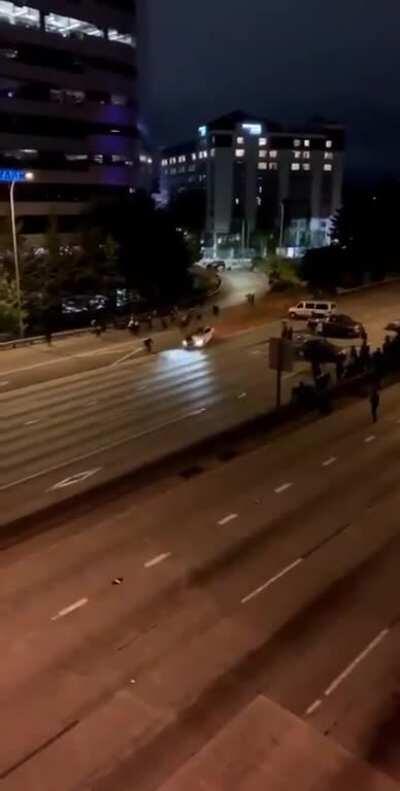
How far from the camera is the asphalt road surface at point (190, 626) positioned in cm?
996

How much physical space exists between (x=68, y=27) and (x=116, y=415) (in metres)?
57.8

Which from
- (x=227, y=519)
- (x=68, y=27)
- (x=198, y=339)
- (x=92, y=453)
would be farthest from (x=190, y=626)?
(x=68, y=27)

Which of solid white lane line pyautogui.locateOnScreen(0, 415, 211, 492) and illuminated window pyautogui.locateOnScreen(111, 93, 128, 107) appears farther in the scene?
illuminated window pyautogui.locateOnScreen(111, 93, 128, 107)

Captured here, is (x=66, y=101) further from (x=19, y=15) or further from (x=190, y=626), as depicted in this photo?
(x=190, y=626)

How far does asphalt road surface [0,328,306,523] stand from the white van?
9085 millimetres

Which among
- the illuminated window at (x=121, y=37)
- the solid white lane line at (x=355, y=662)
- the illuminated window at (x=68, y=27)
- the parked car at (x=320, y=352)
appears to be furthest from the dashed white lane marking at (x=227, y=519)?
the illuminated window at (x=121, y=37)

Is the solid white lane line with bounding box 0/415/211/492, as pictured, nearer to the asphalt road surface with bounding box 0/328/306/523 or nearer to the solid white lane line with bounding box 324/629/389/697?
the asphalt road surface with bounding box 0/328/306/523

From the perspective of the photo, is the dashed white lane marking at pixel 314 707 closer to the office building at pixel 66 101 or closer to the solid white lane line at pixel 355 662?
the solid white lane line at pixel 355 662

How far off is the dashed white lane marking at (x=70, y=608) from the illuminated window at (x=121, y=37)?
240 ft

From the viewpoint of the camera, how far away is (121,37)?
75250 mm

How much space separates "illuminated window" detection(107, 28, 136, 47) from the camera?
243ft

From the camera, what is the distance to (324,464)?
2114cm

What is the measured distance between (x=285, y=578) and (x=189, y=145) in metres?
191

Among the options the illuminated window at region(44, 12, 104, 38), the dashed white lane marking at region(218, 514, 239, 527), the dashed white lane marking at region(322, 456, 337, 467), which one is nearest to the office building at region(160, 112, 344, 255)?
the illuminated window at region(44, 12, 104, 38)
